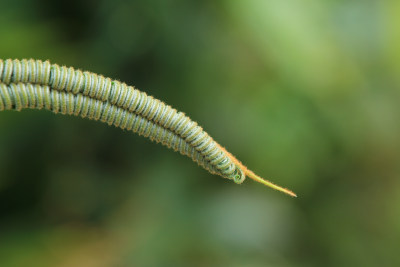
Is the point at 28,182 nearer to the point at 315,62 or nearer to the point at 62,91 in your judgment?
the point at 315,62

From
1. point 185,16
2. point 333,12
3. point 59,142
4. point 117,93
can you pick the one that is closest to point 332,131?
point 333,12

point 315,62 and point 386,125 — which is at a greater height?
point 386,125

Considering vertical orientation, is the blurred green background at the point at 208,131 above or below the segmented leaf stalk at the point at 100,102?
above

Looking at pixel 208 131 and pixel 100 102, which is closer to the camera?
pixel 100 102

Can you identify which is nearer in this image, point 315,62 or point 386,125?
point 315,62

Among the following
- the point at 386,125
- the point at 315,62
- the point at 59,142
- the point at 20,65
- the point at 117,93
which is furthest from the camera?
the point at 386,125
